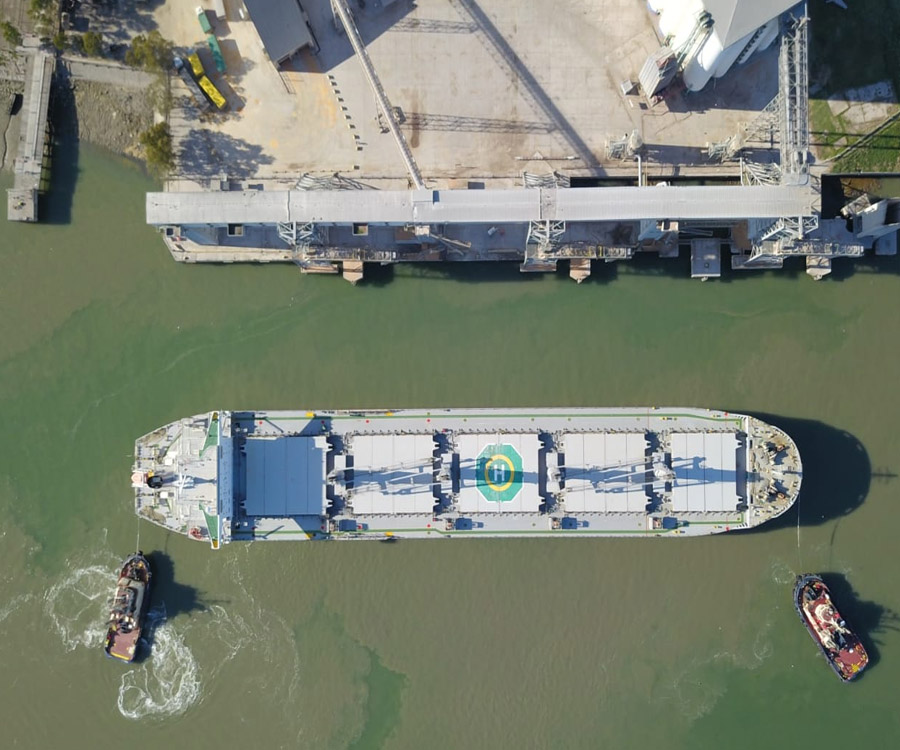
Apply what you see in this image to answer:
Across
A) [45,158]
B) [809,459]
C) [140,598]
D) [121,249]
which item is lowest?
[140,598]

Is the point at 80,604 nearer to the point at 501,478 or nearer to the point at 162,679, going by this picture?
the point at 162,679

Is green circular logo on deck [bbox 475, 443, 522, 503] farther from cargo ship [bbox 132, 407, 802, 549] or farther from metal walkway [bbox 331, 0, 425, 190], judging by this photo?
metal walkway [bbox 331, 0, 425, 190]

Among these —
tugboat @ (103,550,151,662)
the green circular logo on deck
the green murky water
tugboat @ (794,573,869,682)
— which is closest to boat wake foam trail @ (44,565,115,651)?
the green murky water

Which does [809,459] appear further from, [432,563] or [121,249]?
[121,249]

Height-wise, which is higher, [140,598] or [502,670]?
[140,598]

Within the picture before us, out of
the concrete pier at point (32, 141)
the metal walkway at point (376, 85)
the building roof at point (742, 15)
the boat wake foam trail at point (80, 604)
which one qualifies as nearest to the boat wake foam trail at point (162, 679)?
the boat wake foam trail at point (80, 604)

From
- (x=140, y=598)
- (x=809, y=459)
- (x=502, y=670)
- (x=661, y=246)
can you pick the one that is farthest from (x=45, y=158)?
(x=809, y=459)

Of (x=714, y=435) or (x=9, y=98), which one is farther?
(x=9, y=98)

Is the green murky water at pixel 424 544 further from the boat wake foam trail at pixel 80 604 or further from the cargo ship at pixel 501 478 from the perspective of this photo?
the cargo ship at pixel 501 478
